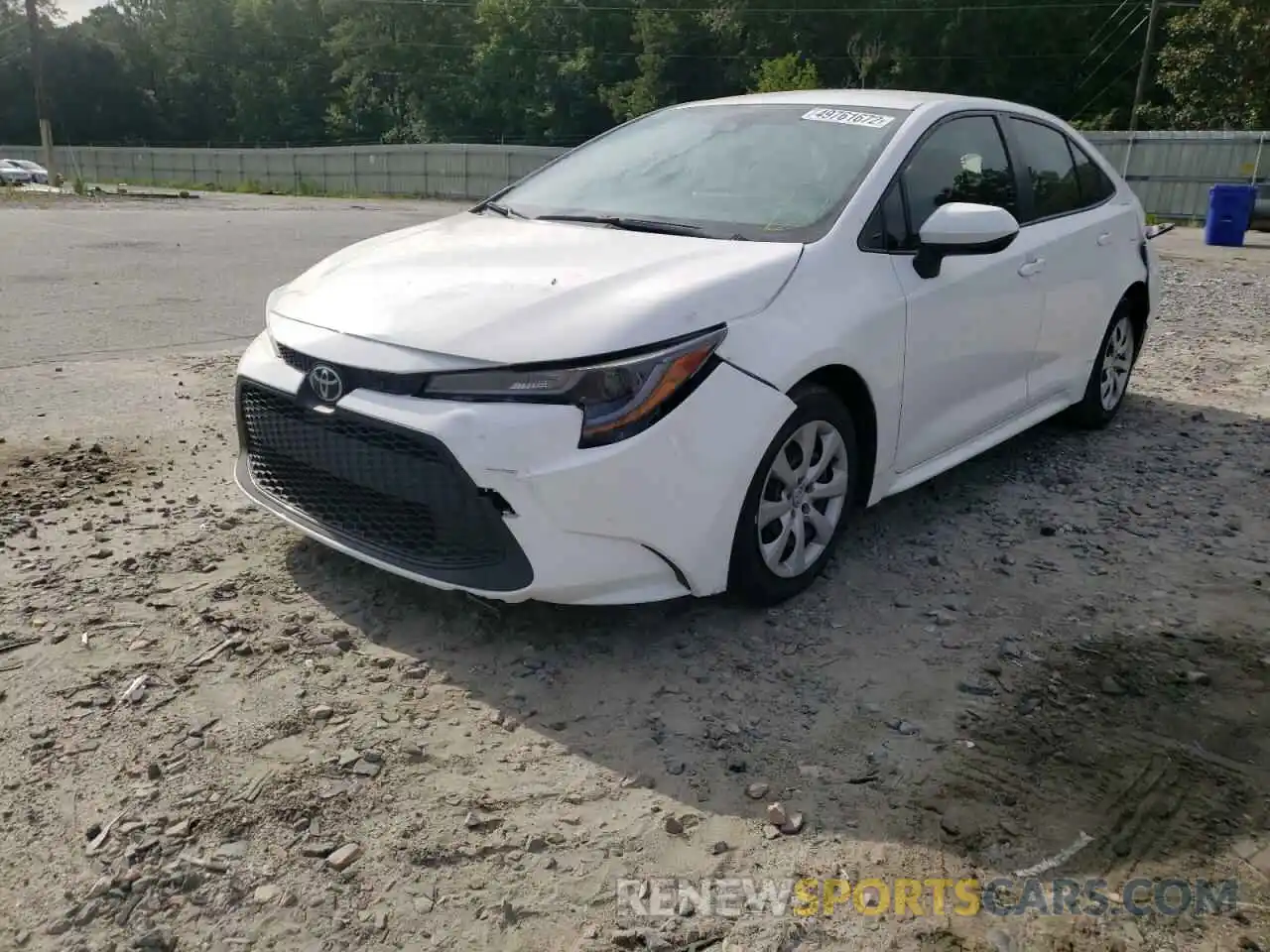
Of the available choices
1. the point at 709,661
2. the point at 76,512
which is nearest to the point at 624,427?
the point at 709,661

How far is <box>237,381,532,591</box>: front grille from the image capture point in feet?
10.0

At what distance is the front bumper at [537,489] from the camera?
296cm

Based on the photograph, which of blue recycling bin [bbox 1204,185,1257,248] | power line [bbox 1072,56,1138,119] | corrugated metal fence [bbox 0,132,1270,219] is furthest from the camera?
power line [bbox 1072,56,1138,119]

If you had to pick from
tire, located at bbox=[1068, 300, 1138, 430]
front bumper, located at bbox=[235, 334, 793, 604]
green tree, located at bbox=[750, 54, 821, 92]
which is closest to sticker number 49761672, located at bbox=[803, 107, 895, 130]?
A: front bumper, located at bbox=[235, 334, 793, 604]

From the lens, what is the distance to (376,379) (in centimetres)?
316

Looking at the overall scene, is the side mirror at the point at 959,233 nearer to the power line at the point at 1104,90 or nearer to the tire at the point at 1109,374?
the tire at the point at 1109,374

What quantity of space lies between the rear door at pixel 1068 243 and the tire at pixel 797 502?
160 centimetres

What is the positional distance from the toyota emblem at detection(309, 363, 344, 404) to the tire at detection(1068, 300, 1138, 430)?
3887 mm

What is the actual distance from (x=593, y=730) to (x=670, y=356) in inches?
41.3

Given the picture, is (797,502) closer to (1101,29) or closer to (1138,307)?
(1138,307)

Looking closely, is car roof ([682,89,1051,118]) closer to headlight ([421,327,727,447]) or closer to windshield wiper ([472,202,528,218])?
windshield wiper ([472,202,528,218])

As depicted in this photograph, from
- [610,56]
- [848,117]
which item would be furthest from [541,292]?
[610,56]

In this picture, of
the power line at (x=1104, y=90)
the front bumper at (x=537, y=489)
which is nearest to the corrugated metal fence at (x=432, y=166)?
the power line at (x=1104, y=90)

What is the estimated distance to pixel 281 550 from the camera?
3.91 metres
